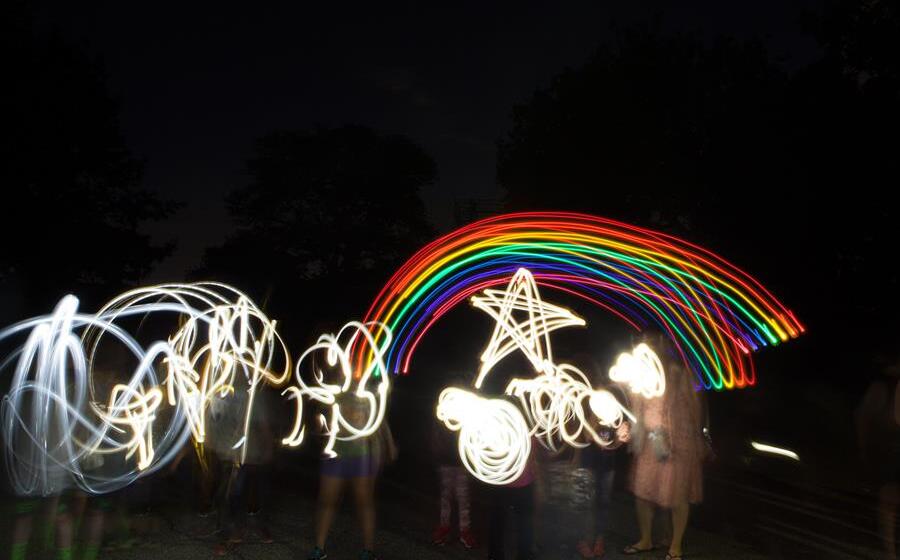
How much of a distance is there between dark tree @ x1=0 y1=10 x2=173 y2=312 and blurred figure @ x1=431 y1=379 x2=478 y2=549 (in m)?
22.2

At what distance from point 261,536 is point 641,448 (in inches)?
138

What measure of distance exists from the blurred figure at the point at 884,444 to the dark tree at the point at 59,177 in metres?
24.6

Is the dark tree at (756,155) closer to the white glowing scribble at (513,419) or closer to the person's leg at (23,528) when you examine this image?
the white glowing scribble at (513,419)

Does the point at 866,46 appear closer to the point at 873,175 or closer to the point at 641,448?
the point at 873,175

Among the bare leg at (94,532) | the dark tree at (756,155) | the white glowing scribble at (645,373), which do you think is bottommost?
the bare leg at (94,532)

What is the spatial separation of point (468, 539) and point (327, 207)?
36.9 metres

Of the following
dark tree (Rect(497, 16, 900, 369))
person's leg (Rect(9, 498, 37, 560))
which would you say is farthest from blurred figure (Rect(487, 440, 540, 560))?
dark tree (Rect(497, 16, 900, 369))

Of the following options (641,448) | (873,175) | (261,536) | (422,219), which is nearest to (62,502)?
(261,536)

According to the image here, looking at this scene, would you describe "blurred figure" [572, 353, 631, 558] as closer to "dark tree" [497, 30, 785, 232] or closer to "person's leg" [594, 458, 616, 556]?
"person's leg" [594, 458, 616, 556]

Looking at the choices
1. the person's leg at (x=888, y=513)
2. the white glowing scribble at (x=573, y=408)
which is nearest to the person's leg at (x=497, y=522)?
the white glowing scribble at (x=573, y=408)

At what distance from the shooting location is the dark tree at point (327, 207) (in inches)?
1692

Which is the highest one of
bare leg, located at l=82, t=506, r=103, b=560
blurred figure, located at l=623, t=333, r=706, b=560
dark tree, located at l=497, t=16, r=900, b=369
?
dark tree, located at l=497, t=16, r=900, b=369

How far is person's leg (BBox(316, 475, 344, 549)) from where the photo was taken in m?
6.84

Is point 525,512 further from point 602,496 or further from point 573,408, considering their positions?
point 573,408
